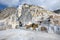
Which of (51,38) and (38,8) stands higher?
(38,8)

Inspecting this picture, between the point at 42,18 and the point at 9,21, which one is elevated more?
the point at 42,18

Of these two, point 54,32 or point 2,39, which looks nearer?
point 2,39

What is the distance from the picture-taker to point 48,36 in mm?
9805

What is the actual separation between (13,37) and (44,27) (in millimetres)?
3307

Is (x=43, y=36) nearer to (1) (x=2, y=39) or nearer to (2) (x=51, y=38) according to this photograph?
(2) (x=51, y=38)

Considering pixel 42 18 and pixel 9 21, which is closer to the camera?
pixel 42 18

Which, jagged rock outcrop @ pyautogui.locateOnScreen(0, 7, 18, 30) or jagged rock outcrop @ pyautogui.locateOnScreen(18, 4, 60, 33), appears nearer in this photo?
jagged rock outcrop @ pyautogui.locateOnScreen(18, 4, 60, 33)

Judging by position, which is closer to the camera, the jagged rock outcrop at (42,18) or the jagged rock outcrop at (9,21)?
the jagged rock outcrop at (42,18)

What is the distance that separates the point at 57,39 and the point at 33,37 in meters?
1.34

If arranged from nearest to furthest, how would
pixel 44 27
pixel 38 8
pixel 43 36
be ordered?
pixel 43 36 → pixel 44 27 → pixel 38 8

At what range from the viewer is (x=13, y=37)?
30.5 feet

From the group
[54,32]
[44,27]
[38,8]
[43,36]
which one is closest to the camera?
[43,36]

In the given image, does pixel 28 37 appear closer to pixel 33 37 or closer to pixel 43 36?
pixel 33 37

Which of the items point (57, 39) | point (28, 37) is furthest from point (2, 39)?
point (57, 39)
